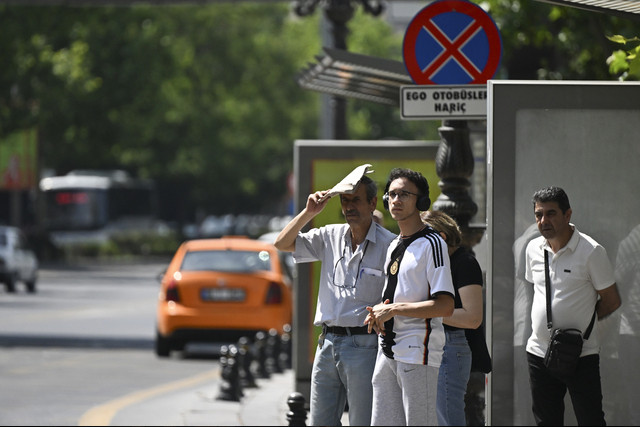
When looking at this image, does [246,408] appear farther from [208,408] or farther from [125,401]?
[125,401]

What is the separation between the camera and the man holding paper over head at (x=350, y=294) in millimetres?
6680

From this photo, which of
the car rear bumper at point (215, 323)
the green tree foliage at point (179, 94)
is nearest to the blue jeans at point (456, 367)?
the car rear bumper at point (215, 323)

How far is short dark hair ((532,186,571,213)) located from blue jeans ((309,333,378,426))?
3.35ft

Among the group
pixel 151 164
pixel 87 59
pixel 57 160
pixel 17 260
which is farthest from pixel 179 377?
pixel 151 164

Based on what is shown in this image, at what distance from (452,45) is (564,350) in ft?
9.76

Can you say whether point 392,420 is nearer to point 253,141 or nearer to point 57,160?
point 57,160

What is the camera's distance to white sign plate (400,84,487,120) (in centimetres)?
893

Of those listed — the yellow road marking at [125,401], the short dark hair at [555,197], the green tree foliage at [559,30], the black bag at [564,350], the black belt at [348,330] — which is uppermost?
the green tree foliage at [559,30]

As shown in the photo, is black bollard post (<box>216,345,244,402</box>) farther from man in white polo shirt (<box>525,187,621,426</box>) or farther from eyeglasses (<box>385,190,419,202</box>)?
eyeglasses (<box>385,190,419,202</box>)

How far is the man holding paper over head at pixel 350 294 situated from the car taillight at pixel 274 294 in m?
10.5

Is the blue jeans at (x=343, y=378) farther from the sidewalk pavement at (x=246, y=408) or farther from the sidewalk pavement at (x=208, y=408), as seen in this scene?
the sidewalk pavement at (x=246, y=408)

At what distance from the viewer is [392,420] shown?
616cm

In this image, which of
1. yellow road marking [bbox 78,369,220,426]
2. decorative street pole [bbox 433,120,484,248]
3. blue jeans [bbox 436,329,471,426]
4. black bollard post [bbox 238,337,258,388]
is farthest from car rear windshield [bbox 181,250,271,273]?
blue jeans [bbox 436,329,471,426]

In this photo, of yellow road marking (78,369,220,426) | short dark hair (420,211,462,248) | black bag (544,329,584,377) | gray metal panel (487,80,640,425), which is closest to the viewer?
black bag (544,329,584,377)
